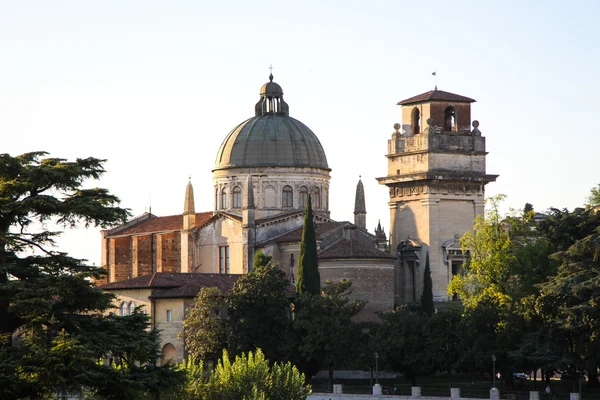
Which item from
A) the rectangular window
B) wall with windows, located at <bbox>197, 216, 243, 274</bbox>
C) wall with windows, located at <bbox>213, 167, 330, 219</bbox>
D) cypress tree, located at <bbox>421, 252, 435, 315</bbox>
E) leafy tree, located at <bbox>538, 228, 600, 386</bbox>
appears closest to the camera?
leafy tree, located at <bbox>538, 228, 600, 386</bbox>

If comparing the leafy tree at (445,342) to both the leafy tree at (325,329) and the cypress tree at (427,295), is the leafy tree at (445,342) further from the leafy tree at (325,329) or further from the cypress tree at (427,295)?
the cypress tree at (427,295)

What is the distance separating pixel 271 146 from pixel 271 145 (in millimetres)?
62

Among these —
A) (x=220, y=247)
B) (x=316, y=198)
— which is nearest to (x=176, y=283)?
(x=220, y=247)

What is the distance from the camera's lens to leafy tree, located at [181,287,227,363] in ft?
230

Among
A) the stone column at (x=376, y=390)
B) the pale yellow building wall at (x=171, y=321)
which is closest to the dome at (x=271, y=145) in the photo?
the pale yellow building wall at (x=171, y=321)

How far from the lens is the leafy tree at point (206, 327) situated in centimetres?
7019

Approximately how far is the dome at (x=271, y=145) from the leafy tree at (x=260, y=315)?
18457mm

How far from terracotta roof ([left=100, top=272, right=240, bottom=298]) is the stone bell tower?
10.5 m

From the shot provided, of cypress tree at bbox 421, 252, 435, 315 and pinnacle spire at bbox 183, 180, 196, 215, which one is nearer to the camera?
cypress tree at bbox 421, 252, 435, 315

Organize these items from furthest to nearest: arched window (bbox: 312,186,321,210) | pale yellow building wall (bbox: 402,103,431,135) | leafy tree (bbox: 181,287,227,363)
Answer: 1. arched window (bbox: 312,186,321,210)
2. pale yellow building wall (bbox: 402,103,431,135)
3. leafy tree (bbox: 181,287,227,363)

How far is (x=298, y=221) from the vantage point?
86.9 metres

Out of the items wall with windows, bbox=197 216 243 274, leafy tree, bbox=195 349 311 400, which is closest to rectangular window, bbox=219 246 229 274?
wall with windows, bbox=197 216 243 274

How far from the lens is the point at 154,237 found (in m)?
94.1

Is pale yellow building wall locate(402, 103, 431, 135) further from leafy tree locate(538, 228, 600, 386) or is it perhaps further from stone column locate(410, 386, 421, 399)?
stone column locate(410, 386, 421, 399)
